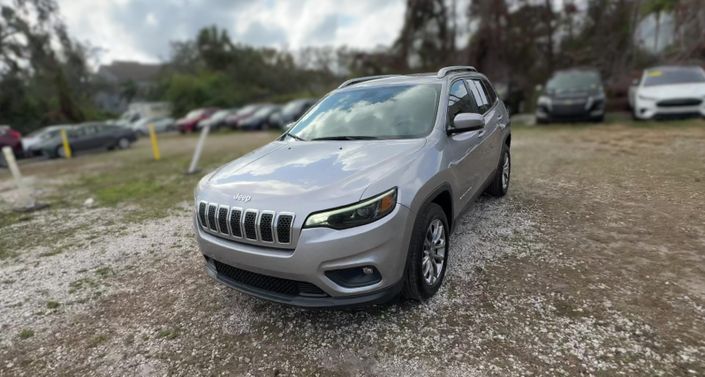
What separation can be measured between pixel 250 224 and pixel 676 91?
38.6ft

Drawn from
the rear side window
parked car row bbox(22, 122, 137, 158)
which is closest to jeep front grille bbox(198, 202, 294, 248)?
the rear side window

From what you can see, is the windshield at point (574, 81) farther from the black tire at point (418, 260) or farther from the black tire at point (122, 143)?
the black tire at point (122, 143)

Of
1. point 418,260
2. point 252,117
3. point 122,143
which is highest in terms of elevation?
point 252,117

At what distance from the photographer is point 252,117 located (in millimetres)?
22094

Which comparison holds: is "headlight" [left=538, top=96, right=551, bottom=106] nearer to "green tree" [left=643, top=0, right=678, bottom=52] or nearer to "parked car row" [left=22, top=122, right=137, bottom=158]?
"green tree" [left=643, top=0, right=678, bottom=52]

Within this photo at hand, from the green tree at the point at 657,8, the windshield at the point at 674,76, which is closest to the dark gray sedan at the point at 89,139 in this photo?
the windshield at the point at 674,76

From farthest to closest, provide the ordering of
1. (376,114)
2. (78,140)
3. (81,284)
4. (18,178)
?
(78,140) → (18,178) → (81,284) → (376,114)

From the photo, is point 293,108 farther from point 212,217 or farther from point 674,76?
point 212,217

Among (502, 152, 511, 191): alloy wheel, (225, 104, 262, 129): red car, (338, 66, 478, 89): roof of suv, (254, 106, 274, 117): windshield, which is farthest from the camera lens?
(225, 104, 262, 129): red car

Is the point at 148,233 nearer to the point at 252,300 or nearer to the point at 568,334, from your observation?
the point at 252,300

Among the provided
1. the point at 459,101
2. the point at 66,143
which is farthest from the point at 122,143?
the point at 459,101

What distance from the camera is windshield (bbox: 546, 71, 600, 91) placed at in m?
11.5

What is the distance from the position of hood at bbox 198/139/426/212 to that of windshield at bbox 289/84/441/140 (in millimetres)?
220

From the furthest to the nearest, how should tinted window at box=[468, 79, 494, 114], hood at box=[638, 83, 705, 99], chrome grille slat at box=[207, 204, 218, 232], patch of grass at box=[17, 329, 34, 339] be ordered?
hood at box=[638, 83, 705, 99] < tinted window at box=[468, 79, 494, 114] < patch of grass at box=[17, 329, 34, 339] < chrome grille slat at box=[207, 204, 218, 232]
